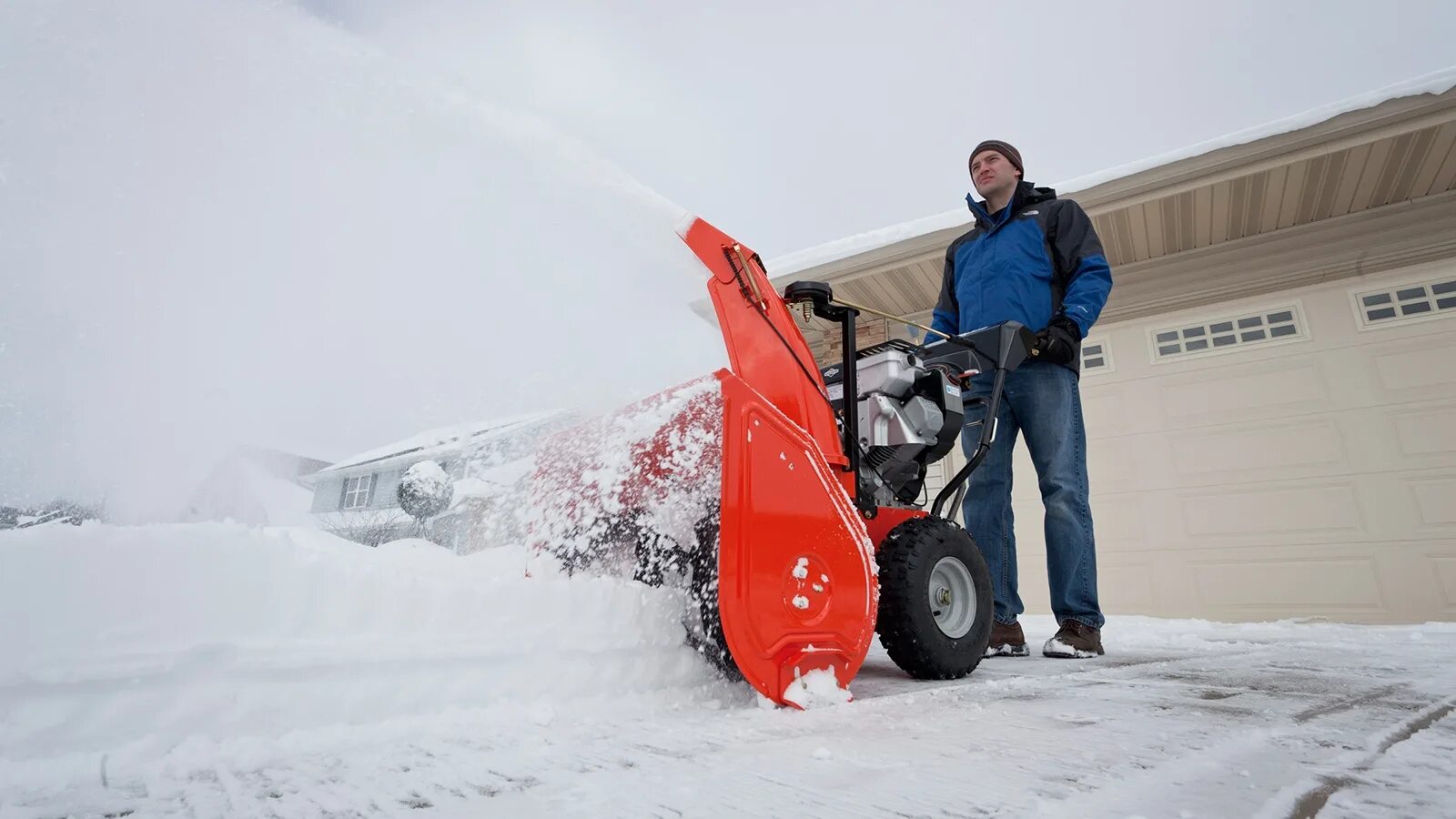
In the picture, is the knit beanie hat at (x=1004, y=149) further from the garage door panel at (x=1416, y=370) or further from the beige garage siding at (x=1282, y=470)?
the garage door panel at (x=1416, y=370)

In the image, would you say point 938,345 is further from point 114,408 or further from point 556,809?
point 114,408

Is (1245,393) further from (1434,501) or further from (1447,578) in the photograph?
(1447,578)

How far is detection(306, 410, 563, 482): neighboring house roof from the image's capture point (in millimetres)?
1622

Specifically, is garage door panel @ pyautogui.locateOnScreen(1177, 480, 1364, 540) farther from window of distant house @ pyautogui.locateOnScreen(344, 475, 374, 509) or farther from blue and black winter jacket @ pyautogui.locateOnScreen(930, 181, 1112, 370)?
window of distant house @ pyautogui.locateOnScreen(344, 475, 374, 509)

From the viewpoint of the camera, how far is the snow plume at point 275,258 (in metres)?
1.23

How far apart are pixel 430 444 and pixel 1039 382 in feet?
6.98

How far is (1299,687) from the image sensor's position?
1577 millimetres

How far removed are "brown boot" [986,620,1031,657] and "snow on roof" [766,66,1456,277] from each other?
3582 mm

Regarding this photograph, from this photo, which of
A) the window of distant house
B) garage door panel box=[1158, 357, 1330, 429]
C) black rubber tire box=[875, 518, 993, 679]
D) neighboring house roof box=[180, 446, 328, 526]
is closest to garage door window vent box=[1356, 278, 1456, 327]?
garage door panel box=[1158, 357, 1330, 429]

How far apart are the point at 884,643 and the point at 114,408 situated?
1.66 m

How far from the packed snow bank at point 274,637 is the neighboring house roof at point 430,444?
229 millimetres

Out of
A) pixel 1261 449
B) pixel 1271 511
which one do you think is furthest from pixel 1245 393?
pixel 1271 511

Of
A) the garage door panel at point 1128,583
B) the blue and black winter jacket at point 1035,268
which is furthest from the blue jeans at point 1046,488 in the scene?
the garage door panel at point 1128,583

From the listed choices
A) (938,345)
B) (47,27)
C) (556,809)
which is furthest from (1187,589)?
(47,27)
